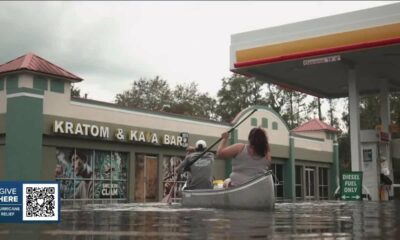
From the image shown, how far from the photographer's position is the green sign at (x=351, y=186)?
1858 cm

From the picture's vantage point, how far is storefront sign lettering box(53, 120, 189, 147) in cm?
2388

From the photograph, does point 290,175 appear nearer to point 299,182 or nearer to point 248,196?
point 299,182

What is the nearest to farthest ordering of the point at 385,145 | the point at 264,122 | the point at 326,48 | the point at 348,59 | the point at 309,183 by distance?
the point at 326,48 → the point at 348,59 → the point at 385,145 → the point at 264,122 → the point at 309,183

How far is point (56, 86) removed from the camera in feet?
79.3

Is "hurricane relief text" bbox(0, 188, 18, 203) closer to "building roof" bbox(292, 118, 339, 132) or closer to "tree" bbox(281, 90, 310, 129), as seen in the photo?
"building roof" bbox(292, 118, 339, 132)

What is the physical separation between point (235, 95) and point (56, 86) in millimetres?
45519

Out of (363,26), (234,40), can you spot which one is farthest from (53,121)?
(363,26)

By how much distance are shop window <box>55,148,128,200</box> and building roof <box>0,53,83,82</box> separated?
10.6ft

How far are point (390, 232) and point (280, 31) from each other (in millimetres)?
14363

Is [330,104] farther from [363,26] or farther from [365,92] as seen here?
[363,26]

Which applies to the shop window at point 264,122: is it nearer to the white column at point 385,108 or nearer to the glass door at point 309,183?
the glass door at point 309,183

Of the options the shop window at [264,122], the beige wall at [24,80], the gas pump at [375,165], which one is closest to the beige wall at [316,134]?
the shop window at [264,122]

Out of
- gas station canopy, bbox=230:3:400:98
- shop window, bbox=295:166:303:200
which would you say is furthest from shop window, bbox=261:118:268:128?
gas station canopy, bbox=230:3:400:98

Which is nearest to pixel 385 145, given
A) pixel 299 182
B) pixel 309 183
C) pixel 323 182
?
pixel 299 182
